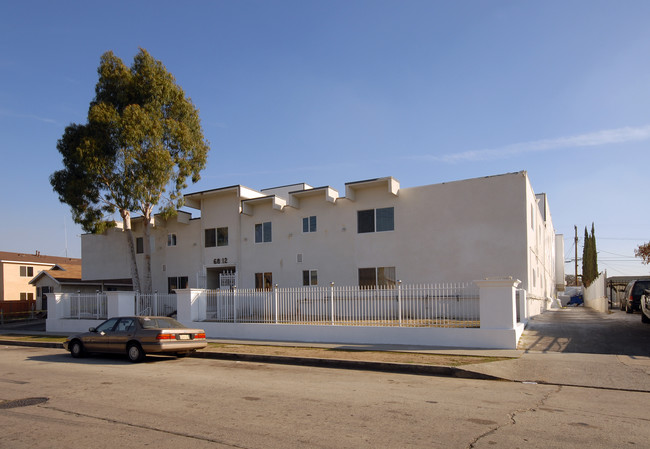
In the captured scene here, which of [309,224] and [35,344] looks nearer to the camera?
[35,344]

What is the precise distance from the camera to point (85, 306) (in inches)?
959

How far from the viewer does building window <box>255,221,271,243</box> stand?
27312 millimetres

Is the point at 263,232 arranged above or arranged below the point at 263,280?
above

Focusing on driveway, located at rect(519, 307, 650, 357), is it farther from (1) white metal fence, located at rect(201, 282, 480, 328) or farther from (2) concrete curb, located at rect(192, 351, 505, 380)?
(2) concrete curb, located at rect(192, 351, 505, 380)

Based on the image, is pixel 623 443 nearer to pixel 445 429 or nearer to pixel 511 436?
pixel 511 436

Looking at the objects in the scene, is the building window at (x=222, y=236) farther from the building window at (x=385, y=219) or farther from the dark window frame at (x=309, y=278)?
the building window at (x=385, y=219)

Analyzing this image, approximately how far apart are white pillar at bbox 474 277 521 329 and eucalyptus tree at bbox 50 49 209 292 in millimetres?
17305

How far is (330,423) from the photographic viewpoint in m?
6.61

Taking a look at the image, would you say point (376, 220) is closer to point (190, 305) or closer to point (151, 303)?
point (190, 305)

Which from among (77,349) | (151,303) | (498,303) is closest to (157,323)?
(77,349)

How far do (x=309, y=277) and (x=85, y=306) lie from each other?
1107cm

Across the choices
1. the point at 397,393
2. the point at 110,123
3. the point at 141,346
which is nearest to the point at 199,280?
the point at 110,123

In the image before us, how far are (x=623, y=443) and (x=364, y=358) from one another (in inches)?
294

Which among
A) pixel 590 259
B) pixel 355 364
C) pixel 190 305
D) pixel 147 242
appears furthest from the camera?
pixel 590 259
